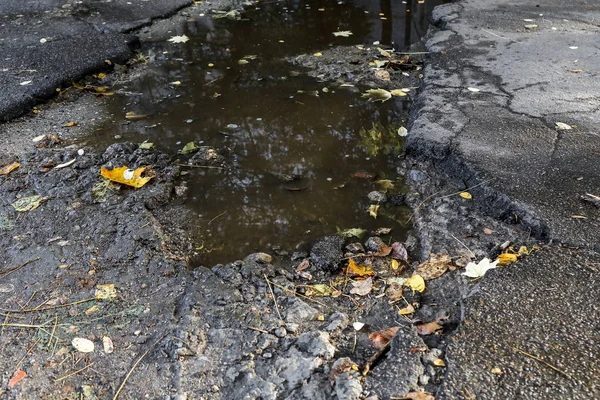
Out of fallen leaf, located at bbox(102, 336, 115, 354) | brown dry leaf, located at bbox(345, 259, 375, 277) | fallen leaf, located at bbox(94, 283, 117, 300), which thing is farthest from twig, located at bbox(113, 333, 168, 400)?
brown dry leaf, located at bbox(345, 259, 375, 277)

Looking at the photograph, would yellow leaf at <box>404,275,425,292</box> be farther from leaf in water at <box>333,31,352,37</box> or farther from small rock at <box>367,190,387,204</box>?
leaf in water at <box>333,31,352,37</box>

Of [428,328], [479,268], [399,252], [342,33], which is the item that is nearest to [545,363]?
[428,328]

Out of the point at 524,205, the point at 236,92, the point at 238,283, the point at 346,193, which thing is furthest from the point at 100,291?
the point at 236,92

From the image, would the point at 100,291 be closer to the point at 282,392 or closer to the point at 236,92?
the point at 282,392

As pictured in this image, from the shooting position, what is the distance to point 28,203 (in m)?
2.59

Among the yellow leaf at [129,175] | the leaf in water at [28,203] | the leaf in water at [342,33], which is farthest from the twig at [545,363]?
the leaf in water at [342,33]

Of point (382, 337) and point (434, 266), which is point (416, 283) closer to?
point (434, 266)

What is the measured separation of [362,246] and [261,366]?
82cm

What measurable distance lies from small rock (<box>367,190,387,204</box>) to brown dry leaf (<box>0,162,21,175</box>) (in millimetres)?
2065

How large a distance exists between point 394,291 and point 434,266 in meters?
0.23

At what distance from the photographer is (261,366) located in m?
1.67

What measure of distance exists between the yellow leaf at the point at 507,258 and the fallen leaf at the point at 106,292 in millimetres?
1564

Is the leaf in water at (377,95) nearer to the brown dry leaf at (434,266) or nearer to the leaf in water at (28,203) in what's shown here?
the brown dry leaf at (434,266)

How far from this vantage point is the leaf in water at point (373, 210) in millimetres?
2501
